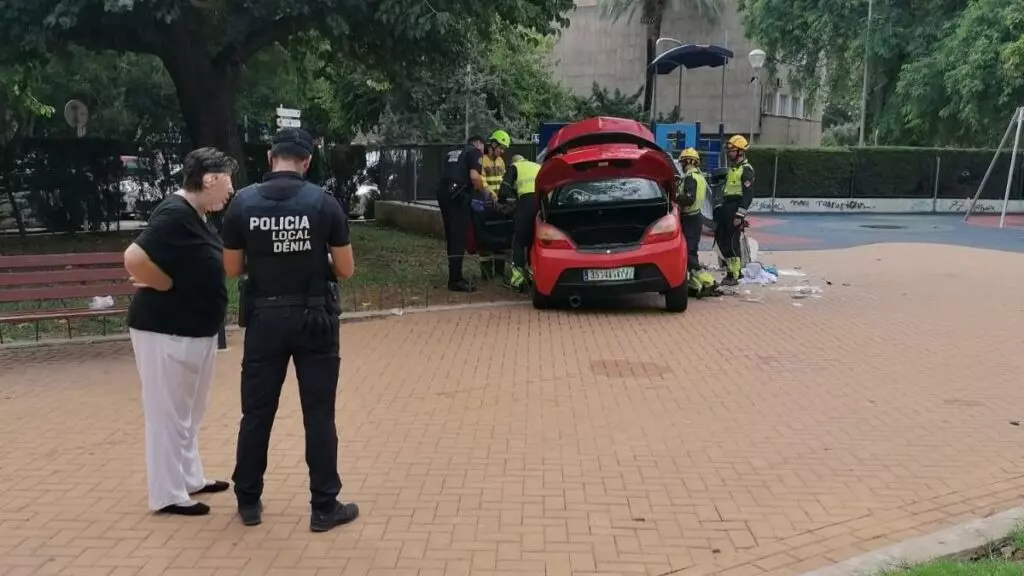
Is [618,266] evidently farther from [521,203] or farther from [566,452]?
[566,452]

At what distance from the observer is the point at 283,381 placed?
401cm

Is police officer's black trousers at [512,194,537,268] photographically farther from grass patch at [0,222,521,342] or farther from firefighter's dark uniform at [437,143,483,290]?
firefighter's dark uniform at [437,143,483,290]

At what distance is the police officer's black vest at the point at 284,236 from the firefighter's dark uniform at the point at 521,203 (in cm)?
630

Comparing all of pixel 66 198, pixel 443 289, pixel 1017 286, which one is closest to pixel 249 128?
pixel 66 198

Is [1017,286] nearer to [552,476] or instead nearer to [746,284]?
[746,284]

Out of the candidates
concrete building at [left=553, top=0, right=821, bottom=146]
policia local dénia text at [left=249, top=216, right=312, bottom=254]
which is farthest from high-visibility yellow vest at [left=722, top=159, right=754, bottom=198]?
concrete building at [left=553, top=0, right=821, bottom=146]

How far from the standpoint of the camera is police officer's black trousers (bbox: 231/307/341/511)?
12.7 ft

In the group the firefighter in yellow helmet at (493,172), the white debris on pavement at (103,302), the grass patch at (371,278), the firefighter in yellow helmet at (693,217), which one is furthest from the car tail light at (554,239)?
the white debris on pavement at (103,302)

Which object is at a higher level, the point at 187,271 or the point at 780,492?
the point at 187,271

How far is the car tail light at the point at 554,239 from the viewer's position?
9469 millimetres

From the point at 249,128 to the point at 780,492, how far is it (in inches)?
1589

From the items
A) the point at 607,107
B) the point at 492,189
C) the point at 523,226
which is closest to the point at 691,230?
the point at 523,226

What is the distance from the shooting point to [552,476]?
4816mm

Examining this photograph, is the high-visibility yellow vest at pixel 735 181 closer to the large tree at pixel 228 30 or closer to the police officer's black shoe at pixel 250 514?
the large tree at pixel 228 30
